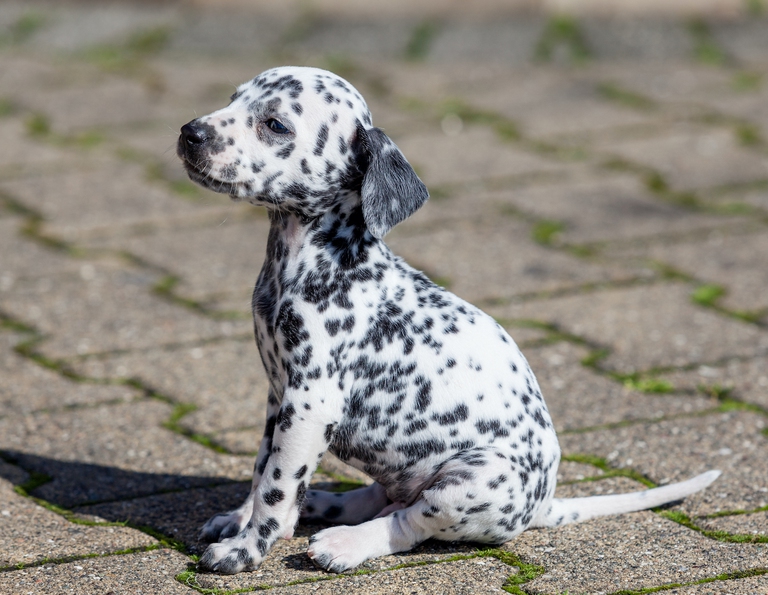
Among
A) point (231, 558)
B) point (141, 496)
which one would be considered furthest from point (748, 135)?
point (231, 558)

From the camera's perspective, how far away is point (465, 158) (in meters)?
7.50

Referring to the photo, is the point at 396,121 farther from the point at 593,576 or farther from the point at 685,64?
the point at 593,576

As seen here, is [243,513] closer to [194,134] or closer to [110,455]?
[110,455]

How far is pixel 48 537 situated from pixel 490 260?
3181 mm

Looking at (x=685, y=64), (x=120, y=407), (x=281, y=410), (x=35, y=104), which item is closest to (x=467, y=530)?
(x=281, y=410)

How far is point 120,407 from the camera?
443 centimetres

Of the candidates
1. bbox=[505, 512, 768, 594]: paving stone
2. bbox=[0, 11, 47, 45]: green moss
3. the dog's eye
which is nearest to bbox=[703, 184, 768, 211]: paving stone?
bbox=[505, 512, 768, 594]: paving stone

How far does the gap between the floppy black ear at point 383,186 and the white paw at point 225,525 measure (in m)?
0.94

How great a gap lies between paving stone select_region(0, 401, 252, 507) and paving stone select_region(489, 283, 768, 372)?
1.81 meters

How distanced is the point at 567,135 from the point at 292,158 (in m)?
5.00

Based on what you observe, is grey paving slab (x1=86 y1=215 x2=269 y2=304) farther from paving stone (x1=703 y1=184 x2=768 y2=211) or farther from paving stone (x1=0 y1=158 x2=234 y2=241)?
paving stone (x1=703 y1=184 x2=768 y2=211)

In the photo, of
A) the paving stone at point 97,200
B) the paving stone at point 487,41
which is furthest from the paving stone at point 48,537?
the paving stone at point 487,41

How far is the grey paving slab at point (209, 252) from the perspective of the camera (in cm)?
571

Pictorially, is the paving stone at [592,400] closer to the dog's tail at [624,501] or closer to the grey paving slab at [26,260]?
the dog's tail at [624,501]
